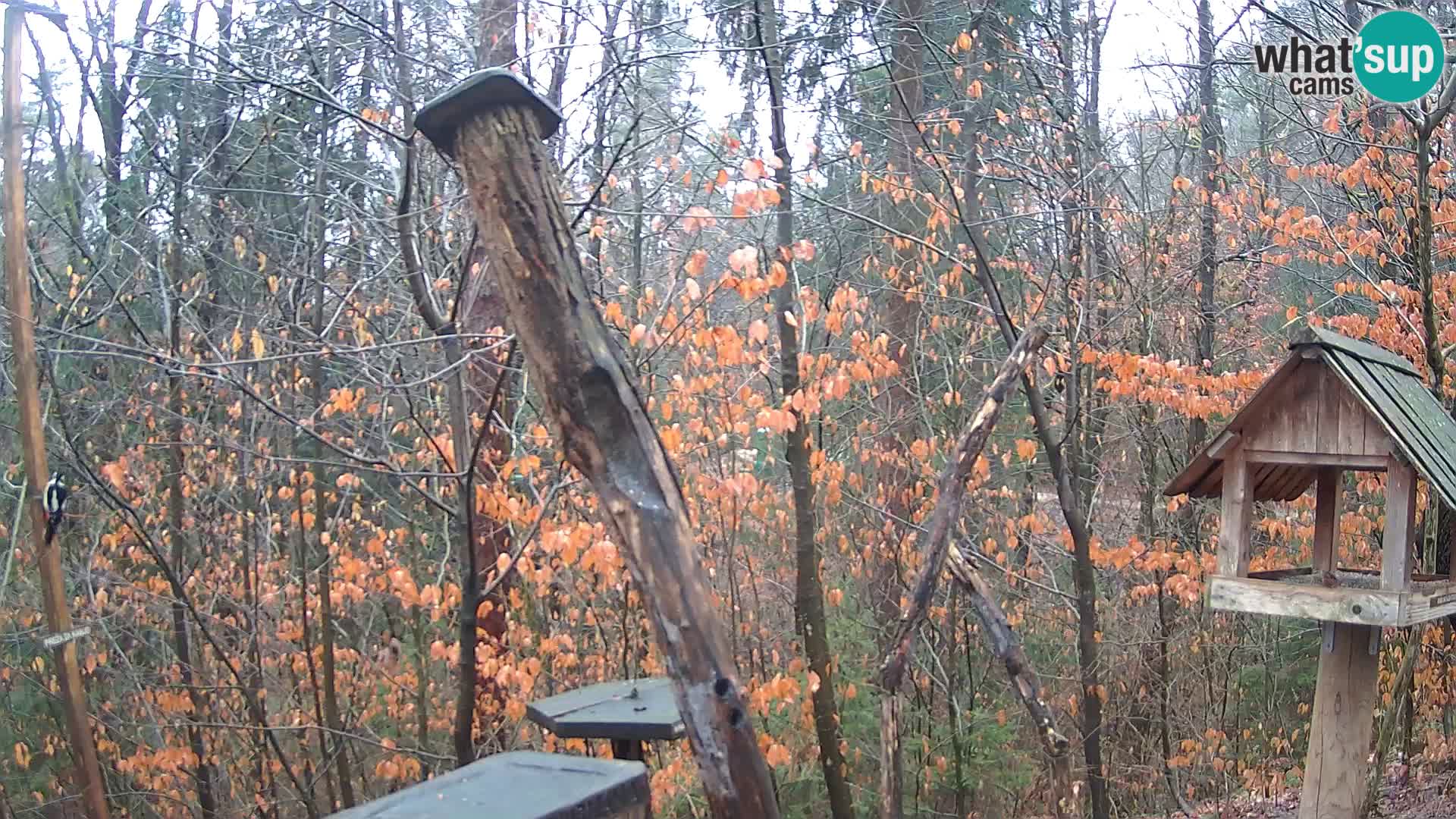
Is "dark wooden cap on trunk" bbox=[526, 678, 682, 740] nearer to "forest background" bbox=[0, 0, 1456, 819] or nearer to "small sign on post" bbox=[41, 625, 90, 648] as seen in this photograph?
"forest background" bbox=[0, 0, 1456, 819]

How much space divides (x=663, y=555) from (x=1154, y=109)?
318 inches

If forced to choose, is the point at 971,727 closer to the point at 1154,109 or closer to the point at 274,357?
the point at 1154,109

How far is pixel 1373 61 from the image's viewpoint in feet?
20.3

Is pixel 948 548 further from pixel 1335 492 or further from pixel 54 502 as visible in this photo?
pixel 54 502

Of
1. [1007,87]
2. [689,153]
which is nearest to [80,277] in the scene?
[689,153]

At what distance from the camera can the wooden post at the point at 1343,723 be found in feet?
14.3

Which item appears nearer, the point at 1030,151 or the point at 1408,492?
the point at 1408,492

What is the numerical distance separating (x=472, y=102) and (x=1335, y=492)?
12.6 feet

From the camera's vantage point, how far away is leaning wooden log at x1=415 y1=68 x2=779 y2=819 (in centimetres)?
266

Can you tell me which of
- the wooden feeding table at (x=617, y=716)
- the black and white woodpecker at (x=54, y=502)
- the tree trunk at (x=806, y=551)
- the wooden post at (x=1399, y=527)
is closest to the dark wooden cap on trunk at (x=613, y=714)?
the wooden feeding table at (x=617, y=716)

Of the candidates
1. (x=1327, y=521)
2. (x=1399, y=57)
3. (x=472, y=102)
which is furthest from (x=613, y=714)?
(x=1399, y=57)

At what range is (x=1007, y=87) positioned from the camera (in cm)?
821

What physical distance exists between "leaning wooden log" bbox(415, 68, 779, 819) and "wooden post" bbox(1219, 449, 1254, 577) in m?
2.43

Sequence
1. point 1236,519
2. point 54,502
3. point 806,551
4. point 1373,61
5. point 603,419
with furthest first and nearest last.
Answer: point 806,551
point 1373,61
point 54,502
point 1236,519
point 603,419
